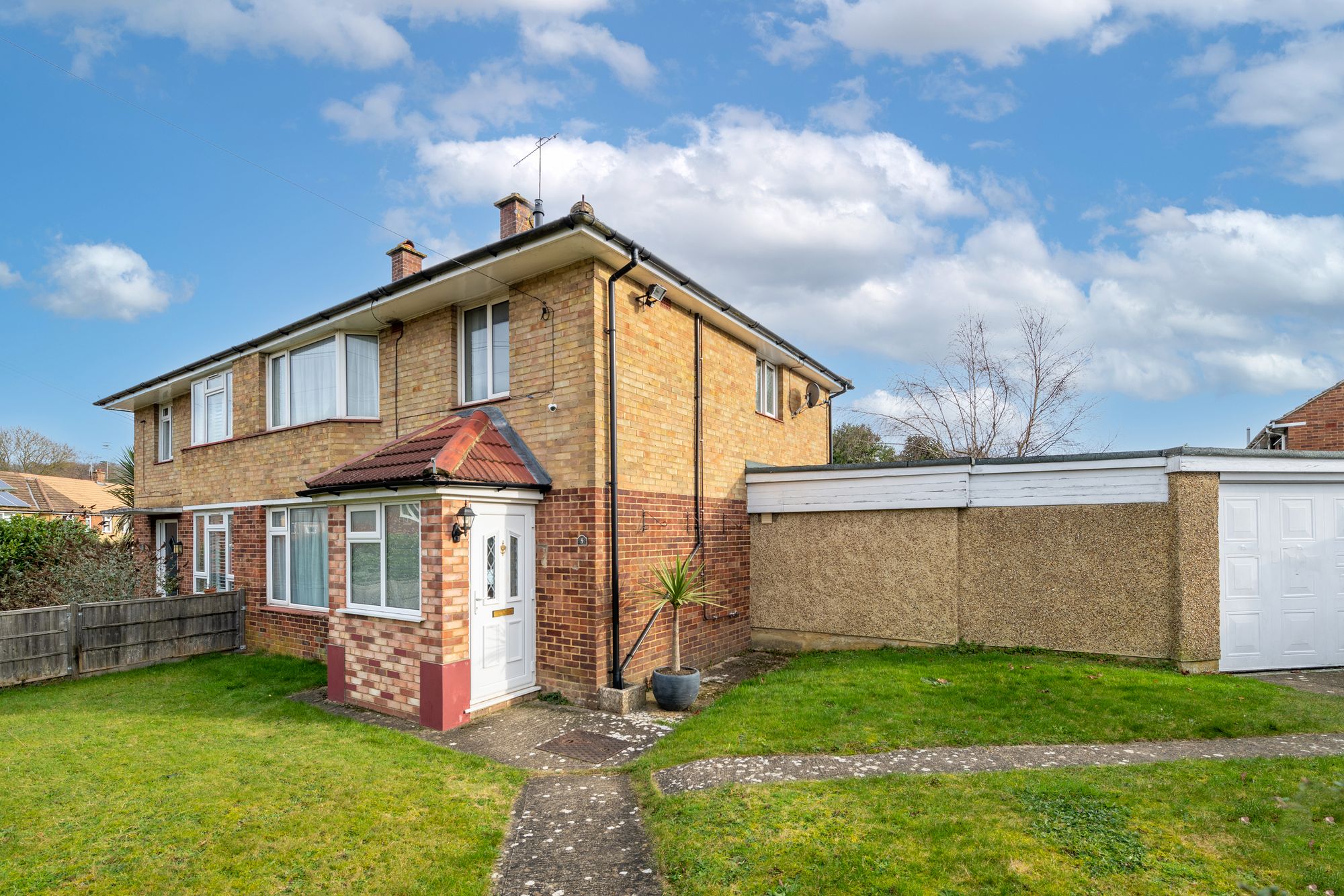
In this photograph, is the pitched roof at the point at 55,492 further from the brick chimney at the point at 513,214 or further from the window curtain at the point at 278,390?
the brick chimney at the point at 513,214

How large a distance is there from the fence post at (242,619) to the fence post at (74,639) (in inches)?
77.4

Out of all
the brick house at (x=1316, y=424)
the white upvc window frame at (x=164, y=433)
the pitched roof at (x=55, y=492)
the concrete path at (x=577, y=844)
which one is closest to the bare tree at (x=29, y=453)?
the pitched roof at (x=55, y=492)

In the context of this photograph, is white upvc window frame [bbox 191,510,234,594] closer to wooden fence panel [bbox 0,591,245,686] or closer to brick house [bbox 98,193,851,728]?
brick house [bbox 98,193,851,728]

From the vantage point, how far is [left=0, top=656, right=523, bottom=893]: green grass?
3.99 meters

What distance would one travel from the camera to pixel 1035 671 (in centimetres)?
745

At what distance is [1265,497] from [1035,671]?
3.53 metres

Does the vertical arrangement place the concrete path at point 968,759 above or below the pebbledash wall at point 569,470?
below

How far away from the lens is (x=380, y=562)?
7363 mm

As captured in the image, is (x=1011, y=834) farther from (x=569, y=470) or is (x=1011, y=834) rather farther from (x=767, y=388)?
(x=767, y=388)

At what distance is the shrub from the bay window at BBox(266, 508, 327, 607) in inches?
115

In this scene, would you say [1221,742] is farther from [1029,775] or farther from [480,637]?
[480,637]

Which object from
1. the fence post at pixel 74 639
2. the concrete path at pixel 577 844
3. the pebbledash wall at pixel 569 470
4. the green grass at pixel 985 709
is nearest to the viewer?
the concrete path at pixel 577 844

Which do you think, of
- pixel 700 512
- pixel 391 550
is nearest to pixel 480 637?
pixel 391 550

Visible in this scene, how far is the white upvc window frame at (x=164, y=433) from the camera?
1406 cm
